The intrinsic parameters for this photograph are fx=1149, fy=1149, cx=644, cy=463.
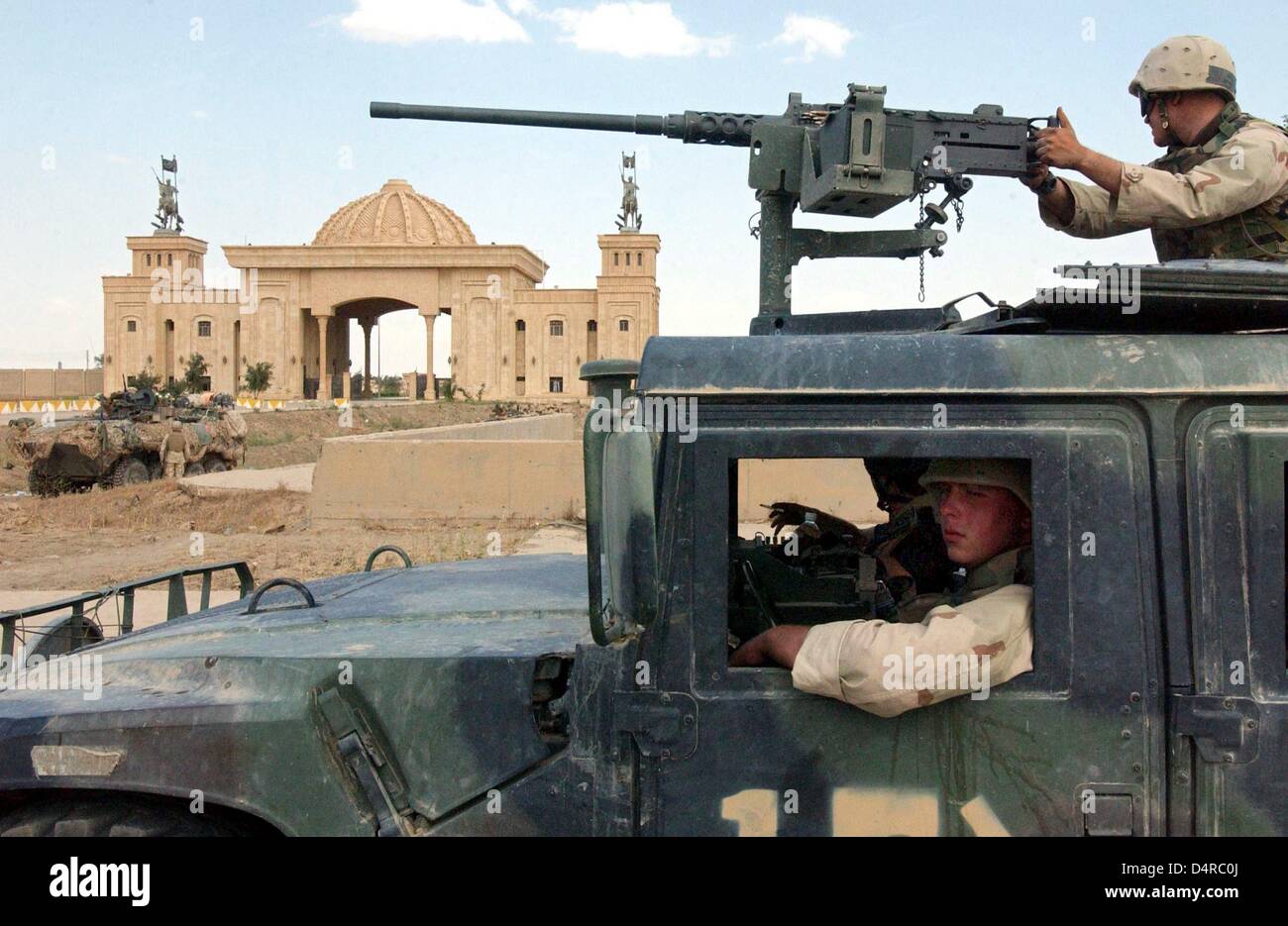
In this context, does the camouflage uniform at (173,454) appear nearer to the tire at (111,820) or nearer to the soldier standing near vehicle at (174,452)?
the soldier standing near vehicle at (174,452)

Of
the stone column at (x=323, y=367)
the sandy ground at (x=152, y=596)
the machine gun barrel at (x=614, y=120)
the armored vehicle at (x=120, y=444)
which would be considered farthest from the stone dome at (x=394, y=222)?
the machine gun barrel at (x=614, y=120)

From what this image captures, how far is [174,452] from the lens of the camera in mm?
23359

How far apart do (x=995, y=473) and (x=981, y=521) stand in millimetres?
128

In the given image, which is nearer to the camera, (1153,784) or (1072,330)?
(1153,784)

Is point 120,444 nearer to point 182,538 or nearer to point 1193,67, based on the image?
point 182,538

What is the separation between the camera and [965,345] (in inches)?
87.3

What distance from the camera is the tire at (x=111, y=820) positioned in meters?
2.28

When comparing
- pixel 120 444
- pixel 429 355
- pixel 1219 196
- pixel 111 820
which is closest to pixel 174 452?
pixel 120 444

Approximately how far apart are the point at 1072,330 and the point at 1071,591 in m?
0.55

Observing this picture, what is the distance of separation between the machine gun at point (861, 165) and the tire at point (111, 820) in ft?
8.37

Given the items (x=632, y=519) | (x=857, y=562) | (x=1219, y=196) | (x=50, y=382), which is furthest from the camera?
(x=50, y=382)

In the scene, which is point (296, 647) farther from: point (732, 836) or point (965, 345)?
point (965, 345)
